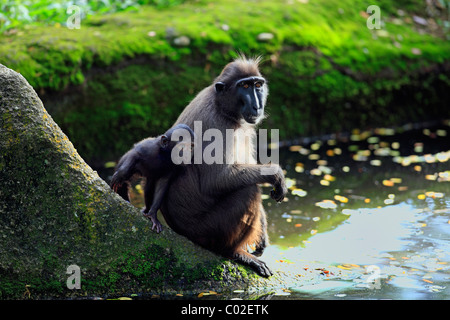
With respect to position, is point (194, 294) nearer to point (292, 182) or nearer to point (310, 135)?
point (292, 182)

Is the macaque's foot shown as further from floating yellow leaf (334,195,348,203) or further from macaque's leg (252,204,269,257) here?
floating yellow leaf (334,195,348,203)

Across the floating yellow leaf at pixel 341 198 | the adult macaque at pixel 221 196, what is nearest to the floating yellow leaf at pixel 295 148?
the floating yellow leaf at pixel 341 198

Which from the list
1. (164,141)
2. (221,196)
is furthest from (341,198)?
(164,141)

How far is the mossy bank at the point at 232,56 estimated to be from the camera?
10.1m

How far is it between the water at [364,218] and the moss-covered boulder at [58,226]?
0.84 m

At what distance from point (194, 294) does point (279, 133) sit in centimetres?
662

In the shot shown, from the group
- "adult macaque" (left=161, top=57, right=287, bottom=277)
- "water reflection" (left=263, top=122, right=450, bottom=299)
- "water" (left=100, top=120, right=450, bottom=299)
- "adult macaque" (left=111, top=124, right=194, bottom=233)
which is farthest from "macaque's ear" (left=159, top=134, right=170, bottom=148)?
"water reflection" (left=263, top=122, right=450, bottom=299)

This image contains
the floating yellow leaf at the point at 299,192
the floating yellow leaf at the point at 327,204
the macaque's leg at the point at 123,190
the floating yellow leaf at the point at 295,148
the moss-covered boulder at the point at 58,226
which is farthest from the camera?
the floating yellow leaf at the point at 295,148

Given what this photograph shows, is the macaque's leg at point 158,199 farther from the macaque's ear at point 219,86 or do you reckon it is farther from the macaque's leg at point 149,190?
the macaque's ear at point 219,86

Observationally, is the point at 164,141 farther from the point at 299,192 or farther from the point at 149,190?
the point at 299,192

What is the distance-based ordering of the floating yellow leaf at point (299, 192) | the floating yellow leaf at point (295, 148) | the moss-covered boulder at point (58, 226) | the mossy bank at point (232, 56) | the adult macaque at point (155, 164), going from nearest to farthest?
1. the moss-covered boulder at point (58, 226)
2. the adult macaque at point (155, 164)
3. the floating yellow leaf at point (299, 192)
4. the mossy bank at point (232, 56)
5. the floating yellow leaf at point (295, 148)

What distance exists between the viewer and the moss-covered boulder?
202 inches

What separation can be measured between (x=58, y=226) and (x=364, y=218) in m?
4.27
